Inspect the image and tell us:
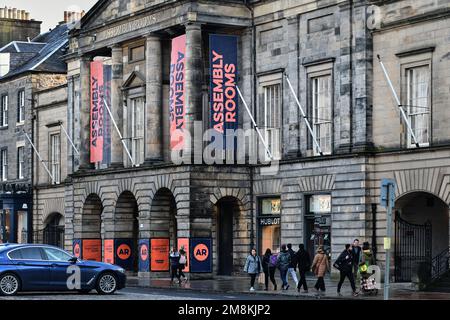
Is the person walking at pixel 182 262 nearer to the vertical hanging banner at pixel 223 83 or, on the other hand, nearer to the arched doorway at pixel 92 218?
the vertical hanging banner at pixel 223 83

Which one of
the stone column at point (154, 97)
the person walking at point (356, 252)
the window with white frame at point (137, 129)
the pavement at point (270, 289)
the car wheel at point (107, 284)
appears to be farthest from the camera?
the window with white frame at point (137, 129)

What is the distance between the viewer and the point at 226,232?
55.6m

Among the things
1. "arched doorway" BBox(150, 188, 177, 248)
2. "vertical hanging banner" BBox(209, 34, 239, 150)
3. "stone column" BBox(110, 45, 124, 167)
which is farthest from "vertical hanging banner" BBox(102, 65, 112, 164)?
"vertical hanging banner" BBox(209, 34, 239, 150)

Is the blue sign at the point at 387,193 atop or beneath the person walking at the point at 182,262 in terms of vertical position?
atop

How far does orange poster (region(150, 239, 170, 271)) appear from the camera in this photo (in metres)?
55.4

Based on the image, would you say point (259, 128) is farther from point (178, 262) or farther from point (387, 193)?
point (387, 193)

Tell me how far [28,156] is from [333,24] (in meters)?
32.5

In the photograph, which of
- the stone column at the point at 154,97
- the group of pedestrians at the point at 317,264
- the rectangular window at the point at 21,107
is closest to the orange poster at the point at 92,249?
the stone column at the point at 154,97

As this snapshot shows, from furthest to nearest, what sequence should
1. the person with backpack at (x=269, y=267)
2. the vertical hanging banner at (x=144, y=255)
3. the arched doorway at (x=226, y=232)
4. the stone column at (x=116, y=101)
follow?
the stone column at (x=116, y=101)
the vertical hanging banner at (x=144, y=255)
the arched doorway at (x=226, y=232)
the person with backpack at (x=269, y=267)

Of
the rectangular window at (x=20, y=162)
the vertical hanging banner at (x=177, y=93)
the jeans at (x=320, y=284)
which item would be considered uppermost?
the vertical hanging banner at (x=177, y=93)

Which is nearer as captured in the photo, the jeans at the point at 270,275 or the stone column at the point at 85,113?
the jeans at the point at 270,275

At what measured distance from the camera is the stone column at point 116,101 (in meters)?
59.4

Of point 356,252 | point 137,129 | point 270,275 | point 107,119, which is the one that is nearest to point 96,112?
point 107,119

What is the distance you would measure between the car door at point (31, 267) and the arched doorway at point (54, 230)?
123ft
